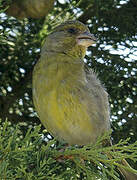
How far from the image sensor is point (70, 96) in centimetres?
334

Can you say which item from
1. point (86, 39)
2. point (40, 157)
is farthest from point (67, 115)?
point (86, 39)

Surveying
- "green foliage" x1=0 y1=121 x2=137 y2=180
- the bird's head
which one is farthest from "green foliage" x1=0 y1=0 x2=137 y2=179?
"green foliage" x1=0 y1=121 x2=137 y2=180

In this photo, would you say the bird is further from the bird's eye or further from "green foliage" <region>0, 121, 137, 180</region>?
"green foliage" <region>0, 121, 137, 180</region>

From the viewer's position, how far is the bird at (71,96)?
3344mm

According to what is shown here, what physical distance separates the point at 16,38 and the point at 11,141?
178 cm

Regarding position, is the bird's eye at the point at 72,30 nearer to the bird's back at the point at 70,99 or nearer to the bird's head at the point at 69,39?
the bird's head at the point at 69,39

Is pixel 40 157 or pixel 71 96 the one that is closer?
pixel 40 157

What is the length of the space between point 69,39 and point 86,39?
273mm

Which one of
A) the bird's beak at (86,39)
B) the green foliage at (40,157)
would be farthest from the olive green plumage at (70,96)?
the green foliage at (40,157)

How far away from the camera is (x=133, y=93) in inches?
154

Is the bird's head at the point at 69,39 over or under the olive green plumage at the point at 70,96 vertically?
over

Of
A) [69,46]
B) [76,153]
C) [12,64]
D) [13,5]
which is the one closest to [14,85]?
[12,64]

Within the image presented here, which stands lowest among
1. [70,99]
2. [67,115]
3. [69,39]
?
[67,115]

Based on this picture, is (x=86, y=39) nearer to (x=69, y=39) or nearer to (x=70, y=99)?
(x=69, y=39)
